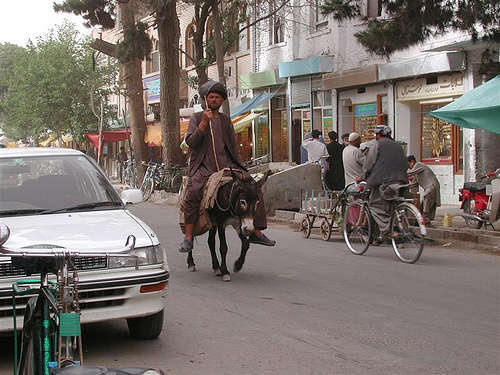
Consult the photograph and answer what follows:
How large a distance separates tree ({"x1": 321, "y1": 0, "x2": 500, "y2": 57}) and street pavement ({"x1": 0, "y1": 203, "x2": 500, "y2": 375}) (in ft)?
12.6

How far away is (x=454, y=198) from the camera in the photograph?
68.2 ft

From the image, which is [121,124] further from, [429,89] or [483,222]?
[483,222]

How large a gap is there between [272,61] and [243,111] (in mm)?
2256

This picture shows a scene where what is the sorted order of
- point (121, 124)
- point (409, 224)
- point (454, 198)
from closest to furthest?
1. point (409, 224)
2. point (454, 198)
3. point (121, 124)

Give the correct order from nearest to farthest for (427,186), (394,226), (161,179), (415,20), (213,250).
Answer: (213,250) < (394,226) < (415,20) < (427,186) < (161,179)

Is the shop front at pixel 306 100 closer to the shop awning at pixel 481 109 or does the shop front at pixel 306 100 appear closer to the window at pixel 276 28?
the window at pixel 276 28

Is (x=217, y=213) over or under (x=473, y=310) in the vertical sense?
over

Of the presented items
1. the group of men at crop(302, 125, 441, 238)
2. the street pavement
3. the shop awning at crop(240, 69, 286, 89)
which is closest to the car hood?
the street pavement

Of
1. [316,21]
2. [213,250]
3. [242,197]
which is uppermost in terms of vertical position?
[316,21]

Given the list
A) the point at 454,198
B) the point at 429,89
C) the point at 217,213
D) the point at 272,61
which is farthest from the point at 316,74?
the point at 217,213

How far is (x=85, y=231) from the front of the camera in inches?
231

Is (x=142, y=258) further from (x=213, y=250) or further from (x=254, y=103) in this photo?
(x=254, y=103)

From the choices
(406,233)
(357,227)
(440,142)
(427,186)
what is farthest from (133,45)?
(406,233)

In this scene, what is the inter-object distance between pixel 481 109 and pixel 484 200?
68.2 inches
